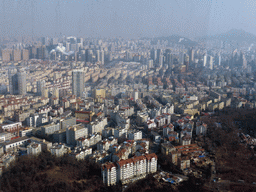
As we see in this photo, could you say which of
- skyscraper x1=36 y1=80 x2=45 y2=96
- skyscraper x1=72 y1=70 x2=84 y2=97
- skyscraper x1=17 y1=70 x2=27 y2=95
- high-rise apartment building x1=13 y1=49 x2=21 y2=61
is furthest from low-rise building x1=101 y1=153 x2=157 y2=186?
high-rise apartment building x1=13 y1=49 x2=21 y2=61

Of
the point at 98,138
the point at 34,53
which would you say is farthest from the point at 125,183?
the point at 34,53

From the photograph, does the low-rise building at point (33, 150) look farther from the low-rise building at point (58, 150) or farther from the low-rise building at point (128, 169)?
the low-rise building at point (128, 169)

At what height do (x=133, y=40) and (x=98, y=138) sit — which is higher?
(x=133, y=40)

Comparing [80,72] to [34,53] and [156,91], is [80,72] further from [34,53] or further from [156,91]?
[34,53]

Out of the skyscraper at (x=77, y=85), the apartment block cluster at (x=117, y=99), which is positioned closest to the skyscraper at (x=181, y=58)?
the apartment block cluster at (x=117, y=99)

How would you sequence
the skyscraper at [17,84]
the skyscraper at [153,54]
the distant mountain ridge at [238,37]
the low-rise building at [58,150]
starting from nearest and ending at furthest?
the low-rise building at [58,150]
the skyscraper at [17,84]
the distant mountain ridge at [238,37]
the skyscraper at [153,54]

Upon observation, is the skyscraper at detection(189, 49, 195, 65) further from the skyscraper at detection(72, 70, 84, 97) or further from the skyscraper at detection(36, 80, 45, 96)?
the skyscraper at detection(36, 80, 45, 96)

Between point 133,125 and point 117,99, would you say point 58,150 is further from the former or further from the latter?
point 117,99

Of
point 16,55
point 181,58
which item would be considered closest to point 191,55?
point 181,58
